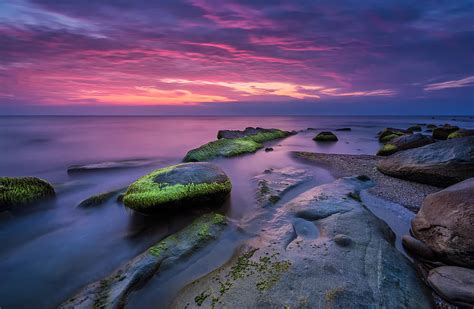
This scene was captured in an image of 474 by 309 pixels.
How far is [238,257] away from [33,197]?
5.78 meters

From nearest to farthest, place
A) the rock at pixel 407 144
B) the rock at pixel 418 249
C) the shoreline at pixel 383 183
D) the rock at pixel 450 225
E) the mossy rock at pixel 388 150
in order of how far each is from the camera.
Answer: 1. the rock at pixel 450 225
2. the rock at pixel 418 249
3. the shoreline at pixel 383 183
4. the rock at pixel 407 144
5. the mossy rock at pixel 388 150

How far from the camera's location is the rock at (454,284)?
2840mm

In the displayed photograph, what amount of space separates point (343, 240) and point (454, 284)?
4.43 ft

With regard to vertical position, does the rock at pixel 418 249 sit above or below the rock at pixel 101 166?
above

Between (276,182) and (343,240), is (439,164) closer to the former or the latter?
(276,182)

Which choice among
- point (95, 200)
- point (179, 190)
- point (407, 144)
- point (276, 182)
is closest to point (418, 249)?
point (276, 182)

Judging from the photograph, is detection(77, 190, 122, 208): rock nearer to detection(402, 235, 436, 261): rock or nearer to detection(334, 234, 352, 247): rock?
detection(334, 234, 352, 247): rock

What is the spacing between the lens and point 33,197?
20.7 ft

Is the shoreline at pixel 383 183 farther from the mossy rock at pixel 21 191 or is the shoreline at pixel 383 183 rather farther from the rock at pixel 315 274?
the mossy rock at pixel 21 191

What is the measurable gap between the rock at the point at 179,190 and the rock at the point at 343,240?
3.22 meters

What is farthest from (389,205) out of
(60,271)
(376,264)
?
(60,271)

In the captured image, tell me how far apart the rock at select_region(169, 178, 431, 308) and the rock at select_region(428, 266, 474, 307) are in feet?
0.62

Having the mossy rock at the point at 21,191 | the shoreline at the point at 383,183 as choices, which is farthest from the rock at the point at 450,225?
the mossy rock at the point at 21,191

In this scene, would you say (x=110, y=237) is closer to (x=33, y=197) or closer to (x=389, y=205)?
(x=33, y=197)
